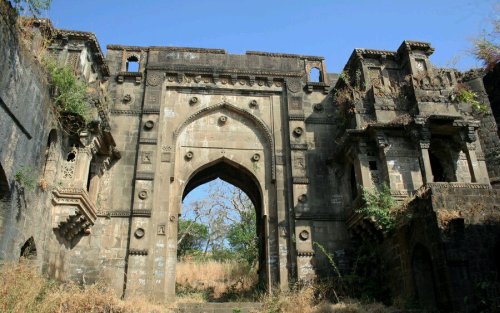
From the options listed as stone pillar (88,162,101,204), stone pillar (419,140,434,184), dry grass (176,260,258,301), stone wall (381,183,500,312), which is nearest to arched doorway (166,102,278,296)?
stone pillar (88,162,101,204)

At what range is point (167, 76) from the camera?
669 inches

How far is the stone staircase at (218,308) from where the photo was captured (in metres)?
12.6

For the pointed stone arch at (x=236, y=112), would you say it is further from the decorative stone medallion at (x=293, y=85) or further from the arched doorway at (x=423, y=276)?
the arched doorway at (x=423, y=276)

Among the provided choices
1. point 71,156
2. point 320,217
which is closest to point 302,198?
point 320,217

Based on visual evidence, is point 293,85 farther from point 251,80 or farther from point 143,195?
point 143,195

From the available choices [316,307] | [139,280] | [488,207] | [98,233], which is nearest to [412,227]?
[488,207]

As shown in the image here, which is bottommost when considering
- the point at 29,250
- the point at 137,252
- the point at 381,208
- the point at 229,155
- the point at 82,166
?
the point at 29,250

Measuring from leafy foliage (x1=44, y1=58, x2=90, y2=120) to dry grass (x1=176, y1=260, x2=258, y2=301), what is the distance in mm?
7792

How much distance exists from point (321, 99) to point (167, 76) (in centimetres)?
543

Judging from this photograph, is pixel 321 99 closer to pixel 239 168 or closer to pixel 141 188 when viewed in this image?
pixel 239 168

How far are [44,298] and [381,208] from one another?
846cm

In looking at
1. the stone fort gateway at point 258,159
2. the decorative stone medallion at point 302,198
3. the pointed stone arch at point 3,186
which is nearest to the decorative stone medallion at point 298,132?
the stone fort gateway at point 258,159

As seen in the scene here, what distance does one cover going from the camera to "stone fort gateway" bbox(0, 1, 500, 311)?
10734 mm

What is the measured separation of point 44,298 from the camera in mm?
10086
